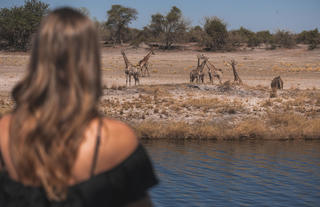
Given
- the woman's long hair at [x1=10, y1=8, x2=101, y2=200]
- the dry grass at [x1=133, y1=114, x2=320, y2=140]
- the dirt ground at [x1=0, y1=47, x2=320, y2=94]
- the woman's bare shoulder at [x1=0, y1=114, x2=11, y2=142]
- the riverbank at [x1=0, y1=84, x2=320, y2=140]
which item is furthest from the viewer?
the dirt ground at [x1=0, y1=47, x2=320, y2=94]

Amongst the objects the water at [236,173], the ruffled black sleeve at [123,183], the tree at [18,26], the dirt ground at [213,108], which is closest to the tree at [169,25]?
the tree at [18,26]

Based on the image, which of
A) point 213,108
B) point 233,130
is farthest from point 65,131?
point 213,108

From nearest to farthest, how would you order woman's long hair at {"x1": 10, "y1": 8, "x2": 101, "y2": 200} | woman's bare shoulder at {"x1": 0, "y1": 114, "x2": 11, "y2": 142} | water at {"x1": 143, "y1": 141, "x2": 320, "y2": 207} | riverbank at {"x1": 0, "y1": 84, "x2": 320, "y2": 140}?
1. woman's long hair at {"x1": 10, "y1": 8, "x2": 101, "y2": 200}
2. woman's bare shoulder at {"x1": 0, "y1": 114, "x2": 11, "y2": 142}
3. water at {"x1": 143, "y1": 141, "x2": 320, "y2": 207}
4. riverbank at {"x1": 0, "y1": 84, "x2": 320, "y2": 140}

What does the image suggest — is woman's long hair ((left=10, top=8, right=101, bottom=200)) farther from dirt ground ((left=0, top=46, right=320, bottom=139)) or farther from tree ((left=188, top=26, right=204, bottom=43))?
tree ((left=188, top=26, right=204, bottom=43))

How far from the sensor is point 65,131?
1.41 meters

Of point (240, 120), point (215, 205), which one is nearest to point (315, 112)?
point (240, 120)

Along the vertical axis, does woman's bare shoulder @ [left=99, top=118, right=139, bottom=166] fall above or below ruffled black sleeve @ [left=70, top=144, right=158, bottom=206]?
above

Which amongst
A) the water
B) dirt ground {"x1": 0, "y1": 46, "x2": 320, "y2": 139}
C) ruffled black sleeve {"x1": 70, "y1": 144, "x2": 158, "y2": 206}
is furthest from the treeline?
ruffled black sleeve {"x1": 70, "y1": 144, "x2": 158, "y2": 206}

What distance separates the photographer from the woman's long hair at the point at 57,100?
4.54 ft

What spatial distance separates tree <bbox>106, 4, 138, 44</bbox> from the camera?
6366cm

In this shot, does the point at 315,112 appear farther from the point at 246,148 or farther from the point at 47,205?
the point at 47,205

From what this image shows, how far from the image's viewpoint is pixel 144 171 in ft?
5.05

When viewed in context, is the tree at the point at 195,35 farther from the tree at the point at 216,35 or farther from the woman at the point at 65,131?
the woman at the point at 65,131

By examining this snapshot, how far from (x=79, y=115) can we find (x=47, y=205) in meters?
0.32
